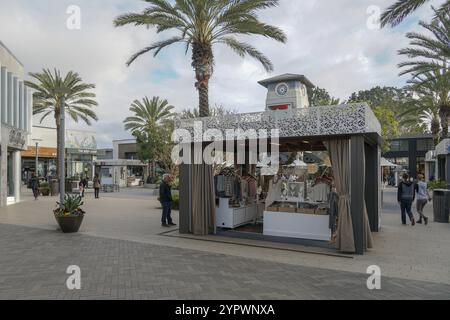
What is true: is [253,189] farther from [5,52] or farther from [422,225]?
[5,52]

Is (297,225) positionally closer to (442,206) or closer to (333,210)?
(333,210)

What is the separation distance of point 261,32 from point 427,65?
40.4 ft

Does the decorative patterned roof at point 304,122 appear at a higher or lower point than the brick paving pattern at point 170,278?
higher

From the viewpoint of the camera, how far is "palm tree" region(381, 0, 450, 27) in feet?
33.4

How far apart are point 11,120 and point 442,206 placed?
2044 centimetres

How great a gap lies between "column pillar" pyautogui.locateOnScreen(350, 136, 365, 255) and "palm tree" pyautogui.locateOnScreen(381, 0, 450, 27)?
4.41 m

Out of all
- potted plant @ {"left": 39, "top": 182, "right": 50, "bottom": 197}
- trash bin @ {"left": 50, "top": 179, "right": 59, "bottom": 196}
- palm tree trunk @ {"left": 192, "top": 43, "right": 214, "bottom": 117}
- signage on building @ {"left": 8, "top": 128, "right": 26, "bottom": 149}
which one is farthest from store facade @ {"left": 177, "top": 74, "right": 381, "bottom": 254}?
potted plant @ {"left": 39, "top": 182, "right": 50, "bottom": 197}

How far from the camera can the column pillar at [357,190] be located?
8359mm

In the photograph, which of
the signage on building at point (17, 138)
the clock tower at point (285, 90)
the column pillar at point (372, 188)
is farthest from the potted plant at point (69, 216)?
the clock tower at point (285, 90)

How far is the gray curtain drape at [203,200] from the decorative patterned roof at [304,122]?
0.96 m

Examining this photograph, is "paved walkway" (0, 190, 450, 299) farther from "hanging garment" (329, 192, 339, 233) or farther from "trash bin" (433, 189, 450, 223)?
"trash bin" (433, 189, 450, 223)

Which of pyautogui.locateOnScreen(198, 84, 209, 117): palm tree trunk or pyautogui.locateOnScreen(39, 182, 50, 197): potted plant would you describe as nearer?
pyautogui.locateOnScreen(198, 84, 209, 117): palm tree trunk

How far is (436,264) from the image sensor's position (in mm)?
7535

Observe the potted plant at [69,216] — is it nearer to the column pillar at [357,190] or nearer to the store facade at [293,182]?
the store facade at [293,182]
